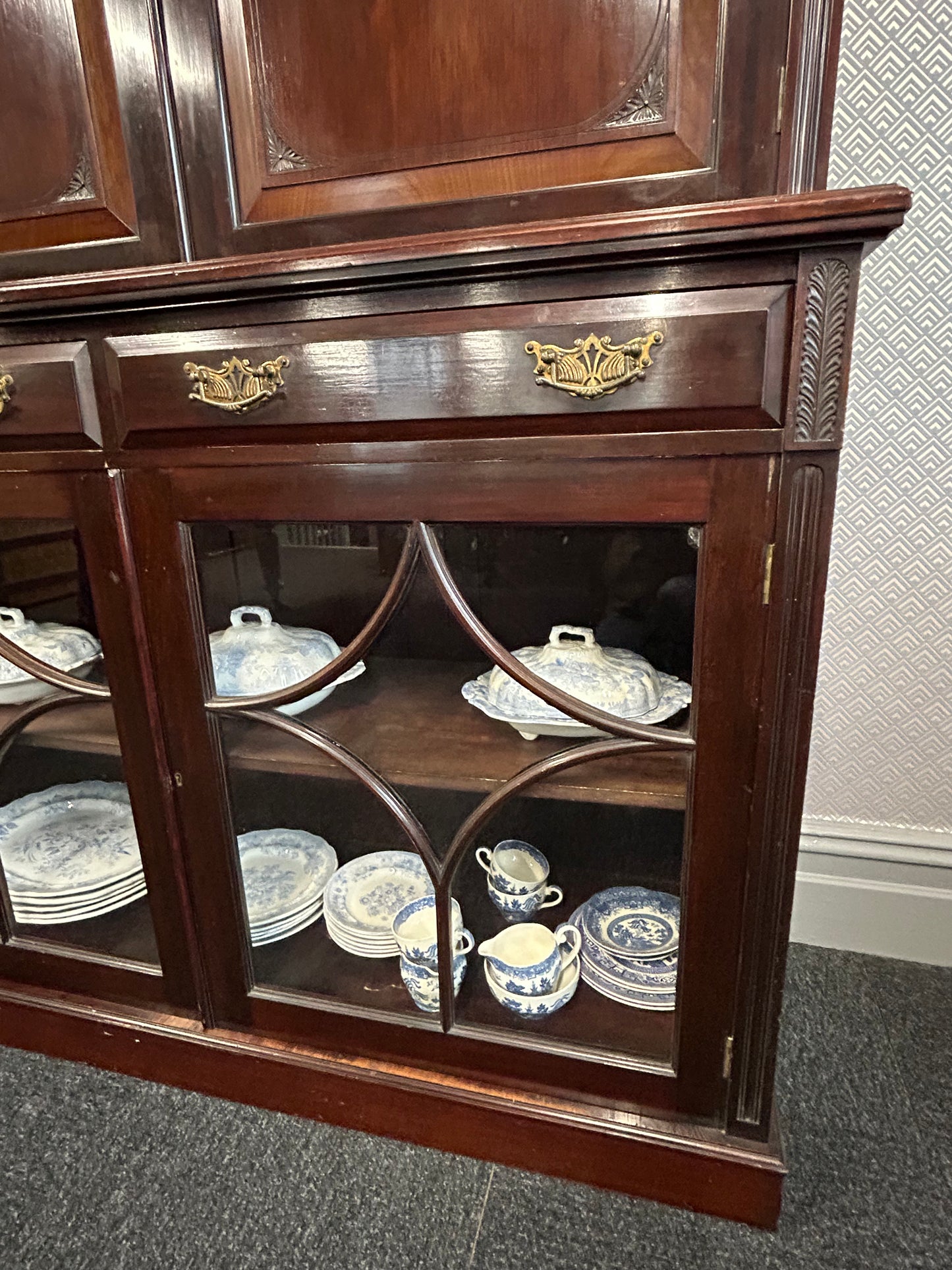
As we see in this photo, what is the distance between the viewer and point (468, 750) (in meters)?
0.70

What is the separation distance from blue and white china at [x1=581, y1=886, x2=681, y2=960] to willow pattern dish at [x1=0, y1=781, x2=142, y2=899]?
0.53m

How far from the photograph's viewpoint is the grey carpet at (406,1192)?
26.7 inches

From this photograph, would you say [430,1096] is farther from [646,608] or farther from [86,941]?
[646,608]

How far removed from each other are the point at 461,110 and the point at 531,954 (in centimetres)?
74

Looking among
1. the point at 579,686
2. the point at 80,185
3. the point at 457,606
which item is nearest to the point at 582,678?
the point at 579,686

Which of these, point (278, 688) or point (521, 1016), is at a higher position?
point (278, 688)

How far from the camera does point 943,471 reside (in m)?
0.86

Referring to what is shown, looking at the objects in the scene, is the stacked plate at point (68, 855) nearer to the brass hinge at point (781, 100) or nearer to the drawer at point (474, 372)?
the drawer at point (474, 372)

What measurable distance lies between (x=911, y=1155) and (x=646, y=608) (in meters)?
0.63

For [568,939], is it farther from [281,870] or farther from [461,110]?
[461,110]

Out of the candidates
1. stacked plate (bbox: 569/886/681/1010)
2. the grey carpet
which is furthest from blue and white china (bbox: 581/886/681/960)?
the grey carpet

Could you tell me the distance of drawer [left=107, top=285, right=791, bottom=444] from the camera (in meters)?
0.51

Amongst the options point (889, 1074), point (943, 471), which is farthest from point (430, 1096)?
point (943, 471)

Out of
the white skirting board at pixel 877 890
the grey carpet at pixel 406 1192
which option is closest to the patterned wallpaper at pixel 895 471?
the white skirting board at pixel 877 890
